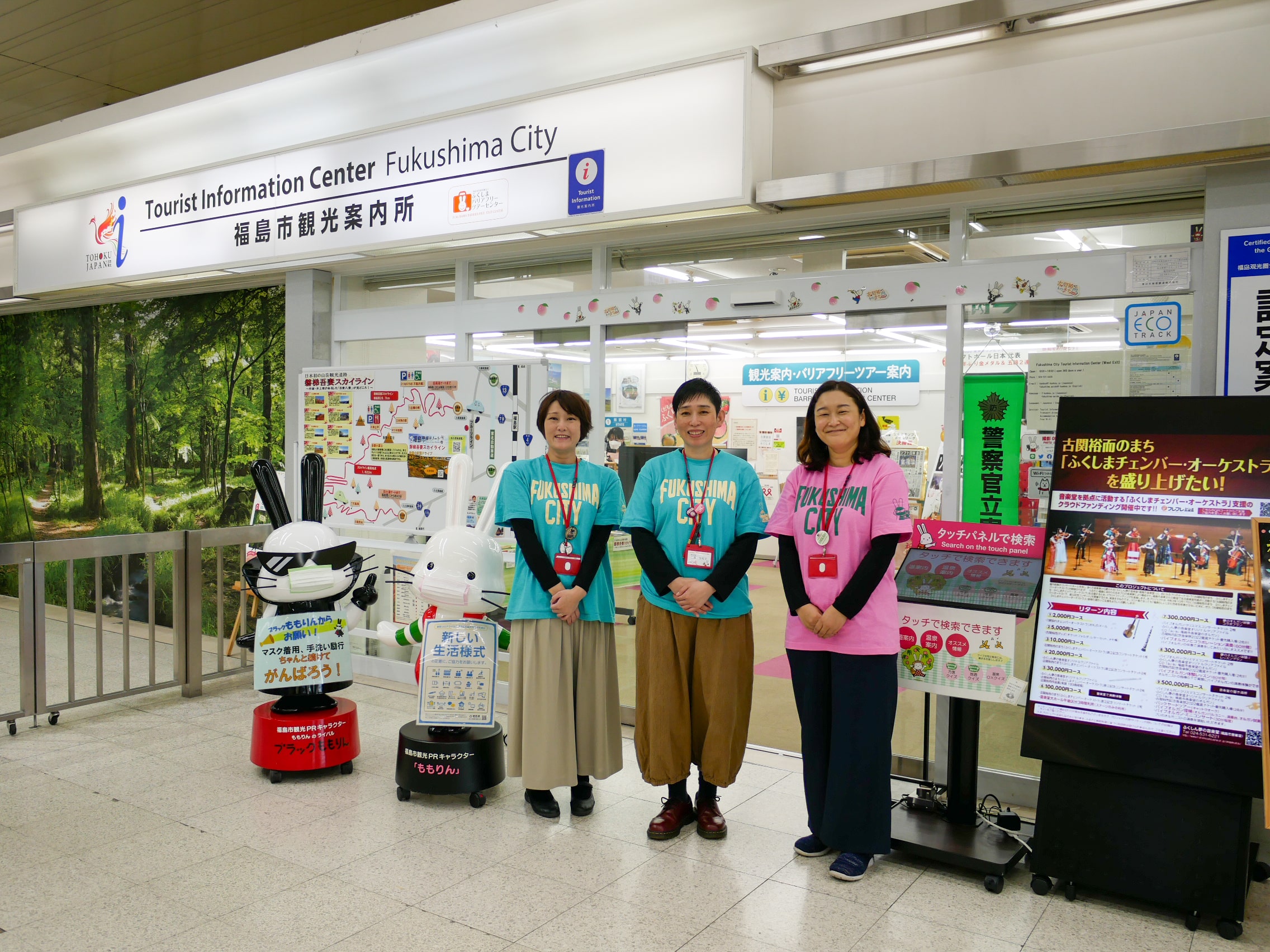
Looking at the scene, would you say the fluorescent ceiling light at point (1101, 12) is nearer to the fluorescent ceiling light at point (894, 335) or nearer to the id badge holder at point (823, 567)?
the fluorescent ceiling light at point (894, 335)

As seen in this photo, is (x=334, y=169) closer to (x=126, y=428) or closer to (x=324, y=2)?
(x=324, y=2)

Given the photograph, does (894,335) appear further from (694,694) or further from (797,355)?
(694,694)

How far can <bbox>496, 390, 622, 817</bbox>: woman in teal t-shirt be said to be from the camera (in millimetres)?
3559

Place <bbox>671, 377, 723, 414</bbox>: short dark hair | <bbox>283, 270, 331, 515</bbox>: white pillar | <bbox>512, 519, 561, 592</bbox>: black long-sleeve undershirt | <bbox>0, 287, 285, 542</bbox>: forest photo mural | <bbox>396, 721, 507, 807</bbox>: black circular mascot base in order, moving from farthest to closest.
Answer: <bbox>0, 287, 285, 542</bbox>: forest photo mural → <bbox>283, 270, 331, 515</bbox>: white pillar → <bbox>396, 721, 507, 807</bbox>: black circular mascot base → <bbox>512, 519, 561, 592</bbox>: black long-sleeve undershirt → <bbox>671, 377, 723, 414</bbox>: short dark hair

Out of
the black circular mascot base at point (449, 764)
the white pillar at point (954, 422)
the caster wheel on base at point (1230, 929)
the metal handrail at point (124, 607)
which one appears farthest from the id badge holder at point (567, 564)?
the caster wheel on base at point (1230, 929)

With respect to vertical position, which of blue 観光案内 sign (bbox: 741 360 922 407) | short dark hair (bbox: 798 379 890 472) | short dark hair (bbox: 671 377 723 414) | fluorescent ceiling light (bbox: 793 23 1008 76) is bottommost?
short dark hair (bbox: 798 379 890 472)

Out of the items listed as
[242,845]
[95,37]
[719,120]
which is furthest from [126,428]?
[719,120]

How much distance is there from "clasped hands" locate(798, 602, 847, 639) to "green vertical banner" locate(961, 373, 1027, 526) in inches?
43.9

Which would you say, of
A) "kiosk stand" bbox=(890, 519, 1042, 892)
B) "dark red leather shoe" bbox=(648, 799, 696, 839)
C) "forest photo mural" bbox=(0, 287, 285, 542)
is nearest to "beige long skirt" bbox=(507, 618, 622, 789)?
"dark red leather shoe" bbox=(648, 799, 696, 839)

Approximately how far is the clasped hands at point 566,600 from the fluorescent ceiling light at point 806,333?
162 centimetres

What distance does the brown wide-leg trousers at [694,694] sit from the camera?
3.35 metres

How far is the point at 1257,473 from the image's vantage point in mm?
2932

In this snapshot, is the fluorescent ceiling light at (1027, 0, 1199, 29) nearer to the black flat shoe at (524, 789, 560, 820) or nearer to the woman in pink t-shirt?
the woman in pink t-shirt

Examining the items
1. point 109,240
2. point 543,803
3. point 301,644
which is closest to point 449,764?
point 543,803
